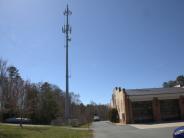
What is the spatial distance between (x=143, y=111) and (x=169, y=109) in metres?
4.33

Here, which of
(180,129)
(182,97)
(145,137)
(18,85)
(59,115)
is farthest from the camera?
(59,115)

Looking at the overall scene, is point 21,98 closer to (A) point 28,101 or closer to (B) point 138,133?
(A) point 28,101

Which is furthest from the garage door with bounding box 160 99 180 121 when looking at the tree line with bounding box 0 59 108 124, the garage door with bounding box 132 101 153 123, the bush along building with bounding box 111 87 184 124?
the tree line with bounding box 0 59 108 124

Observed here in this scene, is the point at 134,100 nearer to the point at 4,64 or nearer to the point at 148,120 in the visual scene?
the point at 148,120

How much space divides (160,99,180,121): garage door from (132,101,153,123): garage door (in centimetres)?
196

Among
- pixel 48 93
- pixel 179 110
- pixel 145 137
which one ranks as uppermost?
pixel 48 93

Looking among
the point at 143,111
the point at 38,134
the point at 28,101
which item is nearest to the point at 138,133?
the point at 38,134

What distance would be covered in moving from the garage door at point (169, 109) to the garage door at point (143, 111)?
1961 mm

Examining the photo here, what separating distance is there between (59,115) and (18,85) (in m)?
23.0

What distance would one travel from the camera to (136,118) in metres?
53.9

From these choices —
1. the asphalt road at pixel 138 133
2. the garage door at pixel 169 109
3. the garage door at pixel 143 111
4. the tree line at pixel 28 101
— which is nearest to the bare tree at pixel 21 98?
the tree line at pixel 28 101

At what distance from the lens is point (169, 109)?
54188mm

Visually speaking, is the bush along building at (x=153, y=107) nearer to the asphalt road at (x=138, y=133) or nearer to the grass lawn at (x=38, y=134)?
the asphalt road at (x=138, y=133)

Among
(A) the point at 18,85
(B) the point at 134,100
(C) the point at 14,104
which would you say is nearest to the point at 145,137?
(B) the point at 134,100
